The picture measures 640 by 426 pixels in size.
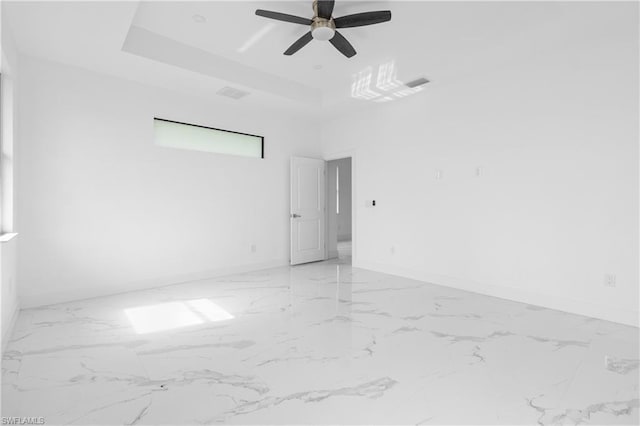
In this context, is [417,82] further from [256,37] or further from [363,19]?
[256,37]

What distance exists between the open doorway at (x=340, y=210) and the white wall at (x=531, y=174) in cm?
164

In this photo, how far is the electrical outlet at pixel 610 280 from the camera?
3203 millimetres

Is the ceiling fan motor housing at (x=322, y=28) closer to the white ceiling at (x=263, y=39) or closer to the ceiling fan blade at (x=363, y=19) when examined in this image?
the ceiling fan blade at (x=363, y=19)

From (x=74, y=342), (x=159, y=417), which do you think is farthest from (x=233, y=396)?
(x=74, y=342)

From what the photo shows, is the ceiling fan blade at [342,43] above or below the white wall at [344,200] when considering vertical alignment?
above

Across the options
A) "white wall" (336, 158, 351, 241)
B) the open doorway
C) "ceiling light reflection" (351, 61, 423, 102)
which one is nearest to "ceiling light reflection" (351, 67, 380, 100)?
"ceiling light reflection" (351, 61, 423, 102)

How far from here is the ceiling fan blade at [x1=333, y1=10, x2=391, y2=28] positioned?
2783mm

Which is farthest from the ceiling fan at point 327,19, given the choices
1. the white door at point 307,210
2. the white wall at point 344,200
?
the white wall at point 344,200

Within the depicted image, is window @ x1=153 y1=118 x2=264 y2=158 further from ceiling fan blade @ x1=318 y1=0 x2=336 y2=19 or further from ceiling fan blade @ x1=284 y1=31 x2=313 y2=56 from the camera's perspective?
ceiling fan blade @ x1=318 y1=0 x2=336 y2=19

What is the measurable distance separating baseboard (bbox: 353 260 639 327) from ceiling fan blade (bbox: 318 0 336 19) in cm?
342

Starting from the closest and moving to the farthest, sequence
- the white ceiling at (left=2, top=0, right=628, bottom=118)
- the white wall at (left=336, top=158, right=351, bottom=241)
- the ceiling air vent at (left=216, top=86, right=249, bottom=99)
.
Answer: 1. the white ceiling at (left=2, top=0, right=628, bottom=118)
2. the ceiling air vent at (left=216, top=86, right=249, bottom=99)
3. the white wall at (left=336, top=158, right=351, bottom=241)

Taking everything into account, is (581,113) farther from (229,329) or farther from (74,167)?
(74,167)

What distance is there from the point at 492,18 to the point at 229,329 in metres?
3.73

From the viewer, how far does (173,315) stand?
3.33m
